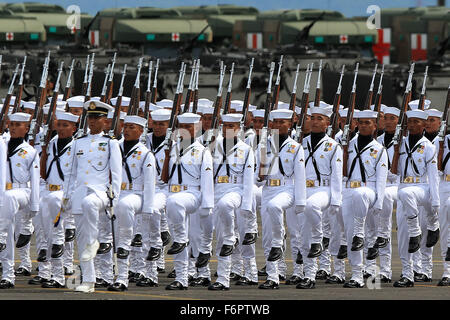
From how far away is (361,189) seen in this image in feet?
56.3

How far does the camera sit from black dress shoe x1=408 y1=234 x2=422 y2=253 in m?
17.2

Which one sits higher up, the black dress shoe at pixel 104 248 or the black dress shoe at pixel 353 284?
the black dress shoe at pixel 104 248

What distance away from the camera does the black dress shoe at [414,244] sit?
17.2 m

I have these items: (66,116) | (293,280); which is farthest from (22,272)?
(293,280)

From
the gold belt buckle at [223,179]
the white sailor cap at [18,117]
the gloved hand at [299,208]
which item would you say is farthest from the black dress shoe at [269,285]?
the white sailor cap at [18,117]

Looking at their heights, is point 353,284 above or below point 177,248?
below

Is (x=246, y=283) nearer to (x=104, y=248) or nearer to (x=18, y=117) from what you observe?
(x=104, y=248)

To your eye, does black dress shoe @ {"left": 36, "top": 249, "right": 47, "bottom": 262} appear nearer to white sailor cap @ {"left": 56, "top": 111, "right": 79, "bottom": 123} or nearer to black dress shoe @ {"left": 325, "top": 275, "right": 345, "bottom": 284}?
white sailor cap @ {"left": 56, "top": 111, "right": 79, "bottom": 123}

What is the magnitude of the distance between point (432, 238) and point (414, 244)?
1.21 feet

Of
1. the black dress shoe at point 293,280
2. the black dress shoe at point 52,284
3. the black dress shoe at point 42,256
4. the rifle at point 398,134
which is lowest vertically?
the black dress shoe at point 293,280

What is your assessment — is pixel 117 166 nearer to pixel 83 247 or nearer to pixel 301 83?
pixel 83 247

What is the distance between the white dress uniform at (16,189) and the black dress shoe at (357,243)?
337 centimetres

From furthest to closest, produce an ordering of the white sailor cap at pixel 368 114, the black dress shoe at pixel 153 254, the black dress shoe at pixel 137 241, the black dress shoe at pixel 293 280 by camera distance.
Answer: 1. the white sailor cap at pixel 368 114
2. the black dress shoe at pixel 293 280
3. the black dress shoe at pixel 137 241
4. the black dress shoe at pixel 153 254

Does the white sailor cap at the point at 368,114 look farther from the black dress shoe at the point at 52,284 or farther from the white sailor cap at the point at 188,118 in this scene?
the black dress shoe at the point at 52,284
